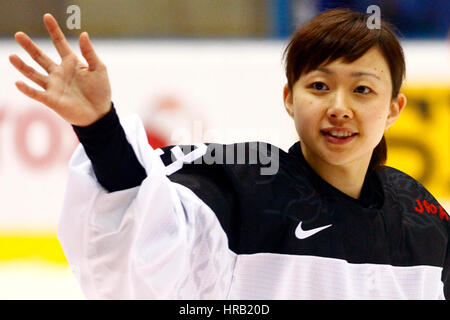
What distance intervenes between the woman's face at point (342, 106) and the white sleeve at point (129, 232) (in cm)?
43

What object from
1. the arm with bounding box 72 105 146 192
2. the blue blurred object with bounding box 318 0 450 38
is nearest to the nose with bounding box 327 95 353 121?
the arm with bounding box 72 105 146 192

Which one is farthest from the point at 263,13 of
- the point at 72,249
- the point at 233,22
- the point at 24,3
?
the point at 72,249

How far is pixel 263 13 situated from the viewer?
3.88 meters

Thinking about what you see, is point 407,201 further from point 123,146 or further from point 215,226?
point 123,146

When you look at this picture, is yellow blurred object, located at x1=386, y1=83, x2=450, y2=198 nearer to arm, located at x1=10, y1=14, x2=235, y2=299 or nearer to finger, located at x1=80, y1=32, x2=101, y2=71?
arm, located at x1=10, y1=14, x2=235, y2=299

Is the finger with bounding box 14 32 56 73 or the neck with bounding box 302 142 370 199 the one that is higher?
the finger with bounding box 14 32 56 73

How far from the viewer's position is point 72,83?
1344 millimetres

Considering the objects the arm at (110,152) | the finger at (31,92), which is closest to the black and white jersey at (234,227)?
the arm at (110,152)

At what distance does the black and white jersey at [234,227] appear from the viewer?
1380 millimetres

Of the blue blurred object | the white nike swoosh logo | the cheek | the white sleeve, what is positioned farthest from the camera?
the blue blurred object

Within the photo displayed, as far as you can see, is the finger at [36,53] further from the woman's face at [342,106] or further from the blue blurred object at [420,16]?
the blue blurred object at [420,16]

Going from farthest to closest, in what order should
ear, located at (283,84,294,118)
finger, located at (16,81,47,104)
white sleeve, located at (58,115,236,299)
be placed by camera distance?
ear, located at (283,84,294,118) < white sleeve, located at (58,115,236,299) < finger, located at (16,81,47,104)

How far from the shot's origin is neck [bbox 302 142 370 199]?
5.95 feet

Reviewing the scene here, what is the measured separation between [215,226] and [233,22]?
8.20 feet
